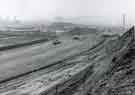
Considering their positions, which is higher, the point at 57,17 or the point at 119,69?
the point at 57,17

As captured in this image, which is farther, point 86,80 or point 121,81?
point 86,80

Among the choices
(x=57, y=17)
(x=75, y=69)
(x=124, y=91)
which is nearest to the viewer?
(x=124, y=91)

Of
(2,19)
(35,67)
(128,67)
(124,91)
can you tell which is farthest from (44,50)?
(2,19)

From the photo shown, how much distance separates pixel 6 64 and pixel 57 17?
34.3 ft

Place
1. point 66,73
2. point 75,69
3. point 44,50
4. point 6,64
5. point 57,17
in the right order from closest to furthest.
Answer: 1. point 66,73
2. point 75,69
3. point 6,64
4. point 44,50
5. point 57,17

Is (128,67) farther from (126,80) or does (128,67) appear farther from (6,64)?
(6,64)

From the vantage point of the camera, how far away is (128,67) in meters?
2.14

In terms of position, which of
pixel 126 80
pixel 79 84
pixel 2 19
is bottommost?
pixel 79 84

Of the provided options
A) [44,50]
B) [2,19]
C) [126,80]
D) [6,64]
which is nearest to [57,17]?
[2,19]

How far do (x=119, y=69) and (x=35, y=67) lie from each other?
1315mm

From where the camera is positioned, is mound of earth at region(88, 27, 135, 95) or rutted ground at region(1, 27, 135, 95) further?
rutted ground at region(1, 27, 135, 95)

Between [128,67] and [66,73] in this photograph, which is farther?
[66,73]

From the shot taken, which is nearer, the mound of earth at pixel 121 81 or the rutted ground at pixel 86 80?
the mound of earth at pixel 121 81

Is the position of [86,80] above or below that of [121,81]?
below
